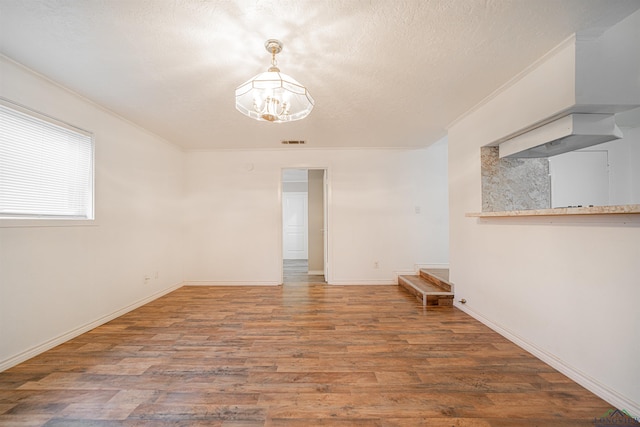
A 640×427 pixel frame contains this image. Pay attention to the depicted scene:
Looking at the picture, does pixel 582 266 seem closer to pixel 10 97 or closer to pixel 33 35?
pixel 33 35

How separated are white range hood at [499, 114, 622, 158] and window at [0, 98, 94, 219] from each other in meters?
4.39

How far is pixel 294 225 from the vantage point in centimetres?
759

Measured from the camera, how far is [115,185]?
285 centimetres

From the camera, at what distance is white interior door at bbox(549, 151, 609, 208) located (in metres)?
3.40

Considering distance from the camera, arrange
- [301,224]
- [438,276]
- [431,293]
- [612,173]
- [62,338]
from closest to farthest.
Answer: [62,338] → [431,293] → [612,173] → [438,276] → [301,224]

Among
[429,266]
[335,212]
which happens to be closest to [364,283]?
[429,266]

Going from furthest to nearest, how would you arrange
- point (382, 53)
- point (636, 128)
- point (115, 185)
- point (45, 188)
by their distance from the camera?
1. point (636, 128)
2. point (115, 185)
3. point (45, 188)
4. point (382, 53)

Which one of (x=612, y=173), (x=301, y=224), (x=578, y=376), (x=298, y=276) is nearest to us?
(x=578, y=376)

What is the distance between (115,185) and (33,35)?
161cm

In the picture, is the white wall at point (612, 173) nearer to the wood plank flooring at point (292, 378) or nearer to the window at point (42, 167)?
the wood plank flooring at point (292, 378)

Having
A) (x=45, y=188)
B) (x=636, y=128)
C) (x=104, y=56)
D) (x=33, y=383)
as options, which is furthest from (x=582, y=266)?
(x=45, y=188)

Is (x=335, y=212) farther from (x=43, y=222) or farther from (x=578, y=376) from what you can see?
(x=43, y=222)

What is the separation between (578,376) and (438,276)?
1.92 m

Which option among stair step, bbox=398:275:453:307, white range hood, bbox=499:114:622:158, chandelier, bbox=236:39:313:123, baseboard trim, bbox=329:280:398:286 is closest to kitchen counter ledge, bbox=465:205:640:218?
white range hood, bbox=499:114:622:158
